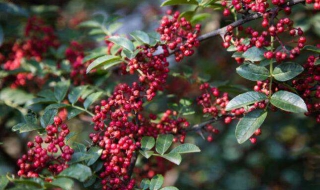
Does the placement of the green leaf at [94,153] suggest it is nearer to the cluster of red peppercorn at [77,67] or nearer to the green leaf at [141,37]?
the green leaf at [141,37]

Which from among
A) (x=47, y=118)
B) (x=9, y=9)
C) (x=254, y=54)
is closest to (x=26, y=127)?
(x=47, y=118)

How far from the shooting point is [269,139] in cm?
360

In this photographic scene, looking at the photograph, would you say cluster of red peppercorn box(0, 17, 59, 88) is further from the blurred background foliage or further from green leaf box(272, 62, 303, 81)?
green leaf box(272, 62, 303, 81)

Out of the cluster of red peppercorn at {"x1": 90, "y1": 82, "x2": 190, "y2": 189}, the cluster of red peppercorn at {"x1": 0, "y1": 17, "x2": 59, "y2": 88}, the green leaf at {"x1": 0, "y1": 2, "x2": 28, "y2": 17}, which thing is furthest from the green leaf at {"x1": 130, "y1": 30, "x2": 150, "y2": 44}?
the green leaf at {"x1": 0, "y1": 2, "x2": 28, "y2": 17}

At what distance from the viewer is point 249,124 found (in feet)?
5.35

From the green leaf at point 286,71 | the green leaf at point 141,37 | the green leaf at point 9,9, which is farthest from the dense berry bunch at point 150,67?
the green leaf at point 9,9

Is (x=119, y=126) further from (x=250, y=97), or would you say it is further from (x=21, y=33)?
(x=21, y=33)

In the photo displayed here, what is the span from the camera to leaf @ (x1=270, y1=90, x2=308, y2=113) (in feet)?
5.03

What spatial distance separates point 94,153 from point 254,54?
33.4 inches

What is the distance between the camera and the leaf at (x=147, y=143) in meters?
1.78

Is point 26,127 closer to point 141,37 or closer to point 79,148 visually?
point 79,148

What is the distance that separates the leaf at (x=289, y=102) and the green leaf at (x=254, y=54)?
0.59ft

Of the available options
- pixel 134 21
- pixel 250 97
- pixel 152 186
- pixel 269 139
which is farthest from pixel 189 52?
pixel 134 21

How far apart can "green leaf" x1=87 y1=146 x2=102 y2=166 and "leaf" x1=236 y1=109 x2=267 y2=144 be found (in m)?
0.62
